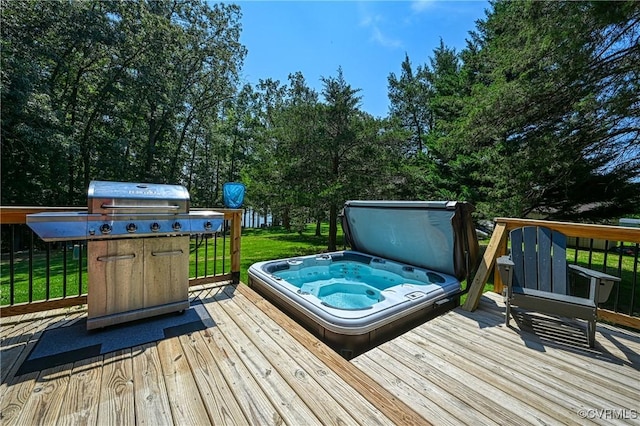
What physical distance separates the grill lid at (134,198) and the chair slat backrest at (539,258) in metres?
3.61

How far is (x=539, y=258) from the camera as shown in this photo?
9.41 feet

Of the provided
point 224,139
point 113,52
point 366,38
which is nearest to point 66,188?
point 113,52

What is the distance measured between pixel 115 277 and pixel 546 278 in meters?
4.26

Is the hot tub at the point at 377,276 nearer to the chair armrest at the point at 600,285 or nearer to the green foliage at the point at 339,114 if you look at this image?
the chair armrest at the point at 600,285

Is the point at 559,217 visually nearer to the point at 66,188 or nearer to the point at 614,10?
the point at 614,10

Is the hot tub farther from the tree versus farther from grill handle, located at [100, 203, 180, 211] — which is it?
the tree

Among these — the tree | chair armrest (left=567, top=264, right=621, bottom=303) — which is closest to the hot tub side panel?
chair armrest (left=567, top=264, right=621, bottom=303)

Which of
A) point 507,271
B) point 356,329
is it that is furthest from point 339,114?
point 356,329

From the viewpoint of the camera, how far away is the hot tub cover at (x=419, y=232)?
3.57 meters

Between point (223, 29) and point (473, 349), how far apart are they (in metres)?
16.5

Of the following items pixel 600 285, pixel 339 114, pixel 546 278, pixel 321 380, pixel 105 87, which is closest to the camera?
pixel 321 380

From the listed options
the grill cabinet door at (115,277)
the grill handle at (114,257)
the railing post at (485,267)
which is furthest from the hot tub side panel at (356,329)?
the grill handle at (114,257)

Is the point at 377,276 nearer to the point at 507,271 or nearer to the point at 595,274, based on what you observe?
the point at 507,271

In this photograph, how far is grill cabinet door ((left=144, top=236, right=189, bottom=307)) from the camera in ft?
8.36
